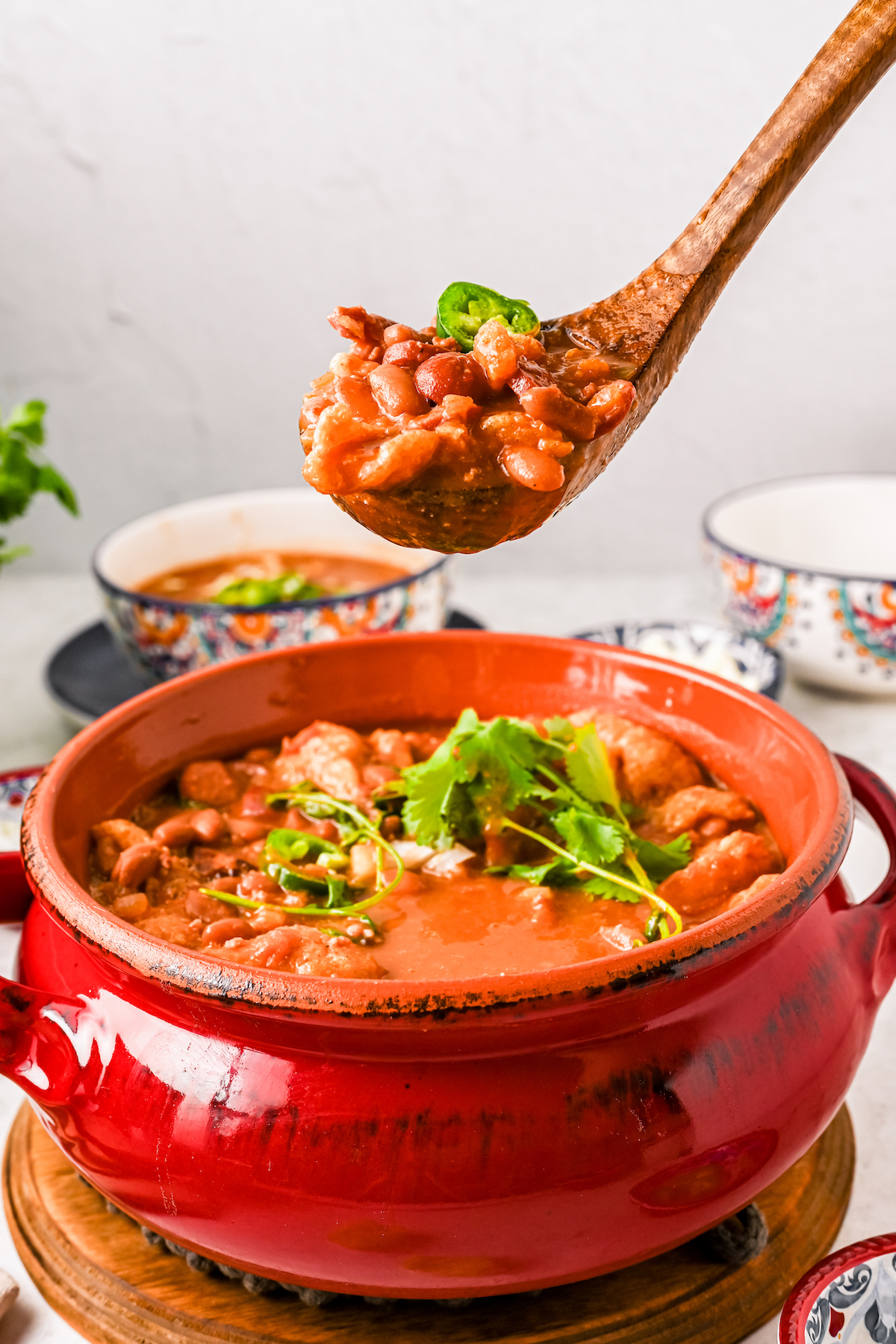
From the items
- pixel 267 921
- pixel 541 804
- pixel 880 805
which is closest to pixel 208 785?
pixel 267 921

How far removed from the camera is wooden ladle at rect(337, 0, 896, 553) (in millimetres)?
1436

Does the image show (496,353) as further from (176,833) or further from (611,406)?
(176,833)

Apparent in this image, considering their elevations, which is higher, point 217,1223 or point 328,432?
point 328,432

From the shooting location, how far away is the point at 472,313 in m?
1.57

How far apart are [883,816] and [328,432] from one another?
892mm

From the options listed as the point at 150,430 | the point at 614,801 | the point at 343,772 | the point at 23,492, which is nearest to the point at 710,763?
the point at 614,801

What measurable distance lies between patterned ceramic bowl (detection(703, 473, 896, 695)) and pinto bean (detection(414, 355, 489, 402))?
5.04 feet

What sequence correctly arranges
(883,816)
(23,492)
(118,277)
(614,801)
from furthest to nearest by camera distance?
(118,277) → (23,492) → (614,801) → (883,816)

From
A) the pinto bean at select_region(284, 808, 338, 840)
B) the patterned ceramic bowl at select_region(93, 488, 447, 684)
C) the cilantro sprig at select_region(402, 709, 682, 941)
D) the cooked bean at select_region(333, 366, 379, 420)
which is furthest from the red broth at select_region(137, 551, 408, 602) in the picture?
the cooked bean at select_region(333, 366, 379, 420)

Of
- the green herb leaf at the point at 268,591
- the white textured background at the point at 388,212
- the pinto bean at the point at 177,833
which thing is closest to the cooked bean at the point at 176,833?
the pinto bean at the point at 177,833

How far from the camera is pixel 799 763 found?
65.7 inches

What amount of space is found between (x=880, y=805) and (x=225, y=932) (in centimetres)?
88

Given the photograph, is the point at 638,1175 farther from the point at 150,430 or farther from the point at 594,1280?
the point at 150,430

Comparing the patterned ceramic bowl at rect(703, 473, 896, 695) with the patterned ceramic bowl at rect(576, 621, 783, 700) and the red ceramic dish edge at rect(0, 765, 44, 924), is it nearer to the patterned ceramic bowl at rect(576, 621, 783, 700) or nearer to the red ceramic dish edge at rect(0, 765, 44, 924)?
the patterned ceramic bowl at rect(576, 621, 783, 700)
